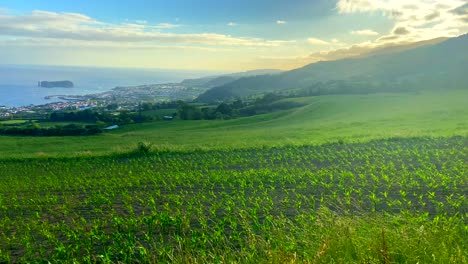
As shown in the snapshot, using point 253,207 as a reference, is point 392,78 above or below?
above

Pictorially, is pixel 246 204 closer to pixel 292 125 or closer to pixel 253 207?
pixel 253 207

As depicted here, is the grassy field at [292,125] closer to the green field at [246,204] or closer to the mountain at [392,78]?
the green field at [246,204]

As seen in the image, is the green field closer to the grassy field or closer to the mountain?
the grassy field

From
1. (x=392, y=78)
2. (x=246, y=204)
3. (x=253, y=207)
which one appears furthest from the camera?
(x=392, y=78)

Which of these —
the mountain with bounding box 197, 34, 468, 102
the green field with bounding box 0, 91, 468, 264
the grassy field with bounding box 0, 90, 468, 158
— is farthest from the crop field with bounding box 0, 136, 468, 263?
the mountain with bounding box 197, 34, 468, 102

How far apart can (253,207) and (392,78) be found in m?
108

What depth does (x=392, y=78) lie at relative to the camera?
357ft

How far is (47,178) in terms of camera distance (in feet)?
64.4

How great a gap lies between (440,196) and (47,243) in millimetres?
10694

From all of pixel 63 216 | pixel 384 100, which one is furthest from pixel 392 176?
pixel 384 100

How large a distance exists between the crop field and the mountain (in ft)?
202

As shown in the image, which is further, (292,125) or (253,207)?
(292,125)

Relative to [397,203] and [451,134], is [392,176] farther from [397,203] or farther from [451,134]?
[451,134]

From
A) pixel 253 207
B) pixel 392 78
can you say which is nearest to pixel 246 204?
pixel 253 207
